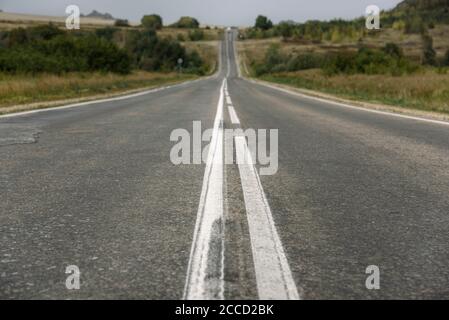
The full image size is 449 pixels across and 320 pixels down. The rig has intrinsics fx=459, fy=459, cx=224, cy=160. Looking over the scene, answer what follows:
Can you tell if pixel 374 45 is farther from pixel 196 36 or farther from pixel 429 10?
pixel 196 36

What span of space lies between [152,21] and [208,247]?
520 ft

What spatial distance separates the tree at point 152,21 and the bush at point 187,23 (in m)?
8.40

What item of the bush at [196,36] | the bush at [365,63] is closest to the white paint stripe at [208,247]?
the bush at [365,63]

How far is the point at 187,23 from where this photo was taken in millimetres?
166000

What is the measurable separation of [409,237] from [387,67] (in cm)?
4280

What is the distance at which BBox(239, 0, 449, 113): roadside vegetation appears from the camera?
22567 mm

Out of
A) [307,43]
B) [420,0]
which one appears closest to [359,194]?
[307,43]

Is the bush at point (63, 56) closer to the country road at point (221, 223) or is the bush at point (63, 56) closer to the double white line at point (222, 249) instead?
the country road at point (221, 223)

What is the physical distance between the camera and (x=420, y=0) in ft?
454

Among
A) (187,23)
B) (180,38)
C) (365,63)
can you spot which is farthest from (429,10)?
(365,63)

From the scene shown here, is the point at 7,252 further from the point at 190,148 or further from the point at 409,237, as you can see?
the point at 190,148

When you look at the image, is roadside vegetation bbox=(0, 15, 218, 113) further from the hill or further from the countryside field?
the hill

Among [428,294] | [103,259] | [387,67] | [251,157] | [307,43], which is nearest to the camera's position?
[428,294]

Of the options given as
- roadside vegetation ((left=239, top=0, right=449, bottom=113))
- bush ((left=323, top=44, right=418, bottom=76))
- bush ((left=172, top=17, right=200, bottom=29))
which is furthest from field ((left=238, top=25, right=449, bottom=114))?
bush ((left=172, top=17, right=200, bottom=29))
